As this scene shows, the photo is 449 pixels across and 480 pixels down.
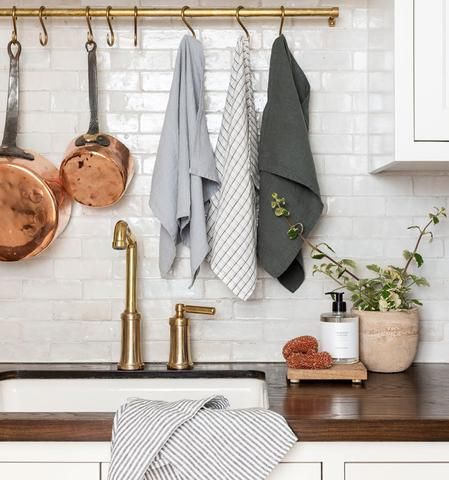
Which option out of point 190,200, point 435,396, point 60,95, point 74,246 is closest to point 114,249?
point 74,246

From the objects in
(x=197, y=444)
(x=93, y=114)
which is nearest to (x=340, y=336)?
(x=197, y=444)

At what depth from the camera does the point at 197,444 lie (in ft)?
5.03

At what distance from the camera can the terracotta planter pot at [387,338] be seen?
2.03m

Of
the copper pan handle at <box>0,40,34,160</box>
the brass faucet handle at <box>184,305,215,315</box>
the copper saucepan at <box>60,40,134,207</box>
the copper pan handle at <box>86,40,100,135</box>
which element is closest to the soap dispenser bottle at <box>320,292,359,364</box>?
the brass faucet handle at <box>184,305,215,315</box>

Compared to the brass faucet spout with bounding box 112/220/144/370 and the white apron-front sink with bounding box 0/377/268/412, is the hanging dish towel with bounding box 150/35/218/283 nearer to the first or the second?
the brass faucet spout with bounding box 112/220/144/370

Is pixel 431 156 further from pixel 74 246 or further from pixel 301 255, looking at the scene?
pixel 74 246

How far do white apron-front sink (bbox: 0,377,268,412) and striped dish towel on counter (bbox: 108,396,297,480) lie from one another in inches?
21.3

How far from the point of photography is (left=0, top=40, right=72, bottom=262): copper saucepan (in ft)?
6.85

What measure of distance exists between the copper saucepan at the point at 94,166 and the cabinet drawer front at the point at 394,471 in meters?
0.97

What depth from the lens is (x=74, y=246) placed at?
2.23m

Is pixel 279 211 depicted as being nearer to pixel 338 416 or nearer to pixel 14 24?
pixel 338 416

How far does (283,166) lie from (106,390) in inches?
29.9

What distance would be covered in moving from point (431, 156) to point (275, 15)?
0.61 meters

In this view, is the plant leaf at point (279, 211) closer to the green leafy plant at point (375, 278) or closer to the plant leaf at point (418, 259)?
the green leafy plant at point (375, 278)
